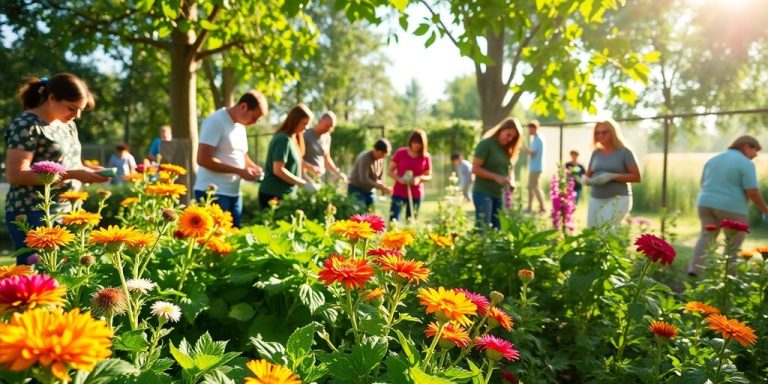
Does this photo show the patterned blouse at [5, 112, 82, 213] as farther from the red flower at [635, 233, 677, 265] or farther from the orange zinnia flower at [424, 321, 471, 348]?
the red flower at [635, 233, 677, 265]

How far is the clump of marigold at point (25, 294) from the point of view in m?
0.81

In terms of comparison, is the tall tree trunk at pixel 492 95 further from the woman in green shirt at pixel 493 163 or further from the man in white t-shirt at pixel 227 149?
the man in white t-shirt at pixel 227 149

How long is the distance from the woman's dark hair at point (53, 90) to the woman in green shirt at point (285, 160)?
162 cm

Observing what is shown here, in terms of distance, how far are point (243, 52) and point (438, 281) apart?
6.59 m

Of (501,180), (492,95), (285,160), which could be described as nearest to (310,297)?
(285,160)

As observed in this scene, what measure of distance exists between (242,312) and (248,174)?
216cm

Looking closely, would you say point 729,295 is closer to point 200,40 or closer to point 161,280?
point 161,280

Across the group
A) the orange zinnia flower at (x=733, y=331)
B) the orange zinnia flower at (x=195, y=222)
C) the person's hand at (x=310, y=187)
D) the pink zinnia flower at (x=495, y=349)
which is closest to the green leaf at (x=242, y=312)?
the orange zinnia flower at (x=195, y=222)

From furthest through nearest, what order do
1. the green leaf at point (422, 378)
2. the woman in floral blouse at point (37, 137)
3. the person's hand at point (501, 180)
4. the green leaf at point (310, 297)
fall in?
the person's hand at point (501, 180) → the woman in floral blouse at point (37, 137) → the green leaf at point (310, 297) → the green leaf at point (422, 378)

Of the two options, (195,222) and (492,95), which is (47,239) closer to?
(195,222)

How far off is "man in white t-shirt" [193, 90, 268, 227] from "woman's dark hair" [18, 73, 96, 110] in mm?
965

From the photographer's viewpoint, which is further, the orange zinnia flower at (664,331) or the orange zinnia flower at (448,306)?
the orange zinnia flower at (664,331)

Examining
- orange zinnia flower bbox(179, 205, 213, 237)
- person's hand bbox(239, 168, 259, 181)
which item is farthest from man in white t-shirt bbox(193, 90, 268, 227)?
orange zinnia flower bbox(179, 205, 213, 237)

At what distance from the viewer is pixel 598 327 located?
2398 mm
